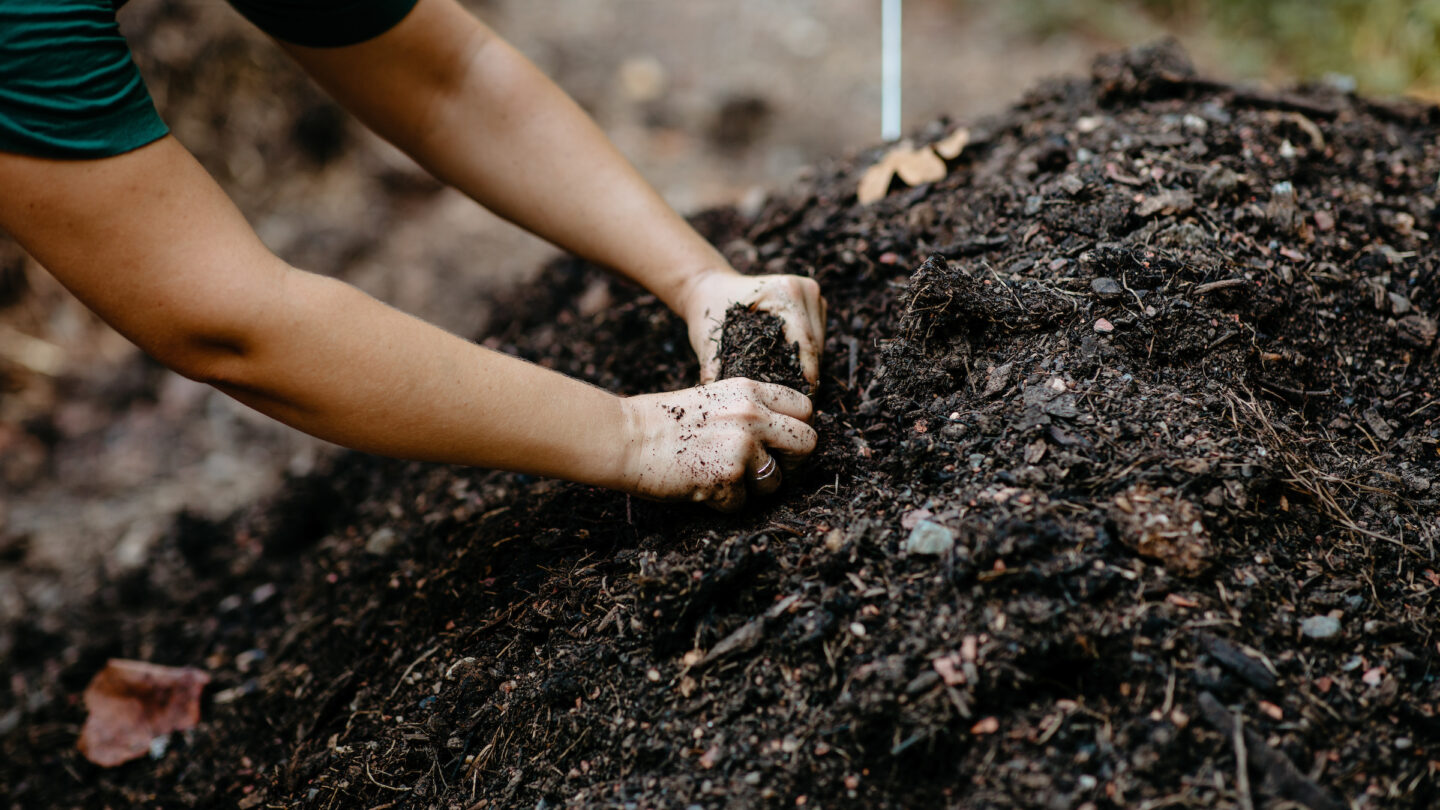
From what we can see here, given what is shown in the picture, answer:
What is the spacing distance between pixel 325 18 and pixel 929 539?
49.1 inches

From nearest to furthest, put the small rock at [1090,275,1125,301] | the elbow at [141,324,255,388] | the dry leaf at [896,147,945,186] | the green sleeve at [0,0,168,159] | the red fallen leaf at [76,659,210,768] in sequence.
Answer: the green sleeve at [0,0,168,159] → the elbow at [141,324,255,388] → the small rock at [1090,275,1125,301] → the red fallen leaf at [76,659,210,768] → the dry leaf at [896,147,945,186]

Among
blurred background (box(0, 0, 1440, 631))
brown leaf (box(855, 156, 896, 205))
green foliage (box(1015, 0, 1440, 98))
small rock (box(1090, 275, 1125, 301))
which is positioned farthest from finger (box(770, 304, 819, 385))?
green foliage (box(1015, 0, 1440, 98))

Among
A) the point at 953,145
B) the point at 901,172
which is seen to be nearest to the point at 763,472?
the point at 901,172

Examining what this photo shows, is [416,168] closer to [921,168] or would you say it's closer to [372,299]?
[921,168]

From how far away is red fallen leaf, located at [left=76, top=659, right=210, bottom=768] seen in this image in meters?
1.71

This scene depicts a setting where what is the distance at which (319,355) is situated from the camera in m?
1.01

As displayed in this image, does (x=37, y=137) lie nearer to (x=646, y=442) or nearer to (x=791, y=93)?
(x=646, y=442)

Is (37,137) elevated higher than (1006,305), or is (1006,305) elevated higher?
(37,137)

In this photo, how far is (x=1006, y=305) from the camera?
1.33 m

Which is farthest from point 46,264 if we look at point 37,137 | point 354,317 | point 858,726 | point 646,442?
point 858,726

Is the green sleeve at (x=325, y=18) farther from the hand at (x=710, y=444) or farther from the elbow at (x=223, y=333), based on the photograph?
the hand at (x=710, y=444)

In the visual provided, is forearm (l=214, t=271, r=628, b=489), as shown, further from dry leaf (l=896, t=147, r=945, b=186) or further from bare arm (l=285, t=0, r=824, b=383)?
dry leaf (l=896, t=147, r=945, b=186)

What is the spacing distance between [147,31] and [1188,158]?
366 centimetres

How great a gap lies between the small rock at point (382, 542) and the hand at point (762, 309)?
795mm
